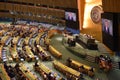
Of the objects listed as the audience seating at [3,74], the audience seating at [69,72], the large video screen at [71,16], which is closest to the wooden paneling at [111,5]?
the audience seating at [69,72]

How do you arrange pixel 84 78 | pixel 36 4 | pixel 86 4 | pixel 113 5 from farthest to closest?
pixel 36 4
pixel 86 4
pixel 113 5
pixel 84 78

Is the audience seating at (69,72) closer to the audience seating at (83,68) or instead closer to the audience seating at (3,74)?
the audience seating at (83,68)

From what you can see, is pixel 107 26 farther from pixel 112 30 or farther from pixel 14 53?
pixel 14 53

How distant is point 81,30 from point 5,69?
1668cm

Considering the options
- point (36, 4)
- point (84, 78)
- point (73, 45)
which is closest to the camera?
point (84, 78)

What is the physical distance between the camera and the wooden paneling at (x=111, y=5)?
20.2 meters

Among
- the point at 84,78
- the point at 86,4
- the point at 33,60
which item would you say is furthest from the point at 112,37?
the point at 86,4

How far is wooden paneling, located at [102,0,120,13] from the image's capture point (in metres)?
20.2

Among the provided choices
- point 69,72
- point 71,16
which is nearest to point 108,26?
point 69,72

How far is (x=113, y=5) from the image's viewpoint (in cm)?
2073

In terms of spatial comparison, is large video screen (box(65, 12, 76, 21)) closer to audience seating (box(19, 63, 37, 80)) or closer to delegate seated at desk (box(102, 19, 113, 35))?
delegate seated at desk (box(102, 19, 113, 35))

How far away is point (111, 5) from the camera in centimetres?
2111

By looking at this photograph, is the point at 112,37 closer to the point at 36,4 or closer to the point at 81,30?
the point at 81,30

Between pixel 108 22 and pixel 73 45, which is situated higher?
pixel 108 22
